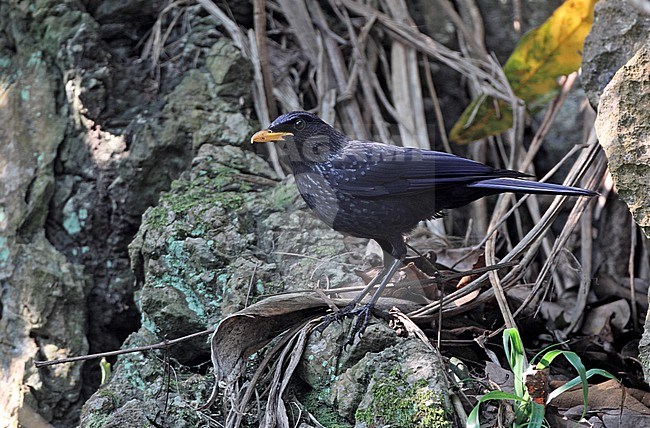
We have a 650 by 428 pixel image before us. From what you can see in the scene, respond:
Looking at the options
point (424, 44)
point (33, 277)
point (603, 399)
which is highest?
point (424, 44)

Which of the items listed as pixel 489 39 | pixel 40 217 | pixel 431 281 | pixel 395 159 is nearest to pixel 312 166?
pixel 395 159

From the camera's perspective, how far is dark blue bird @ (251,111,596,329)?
133 inches

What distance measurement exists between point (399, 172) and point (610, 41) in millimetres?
1259

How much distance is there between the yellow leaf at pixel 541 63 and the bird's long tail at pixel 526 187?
1.44 meters

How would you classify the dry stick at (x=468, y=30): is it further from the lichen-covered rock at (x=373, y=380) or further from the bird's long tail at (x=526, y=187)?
the lichen-covered rock at (x=373, y=380)

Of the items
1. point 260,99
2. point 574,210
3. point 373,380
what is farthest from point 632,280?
point 260,99

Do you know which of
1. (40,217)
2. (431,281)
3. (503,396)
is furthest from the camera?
(40,217)

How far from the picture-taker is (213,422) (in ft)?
9.97

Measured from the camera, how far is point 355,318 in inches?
123

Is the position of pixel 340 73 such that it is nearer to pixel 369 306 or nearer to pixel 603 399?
pixel 369 306

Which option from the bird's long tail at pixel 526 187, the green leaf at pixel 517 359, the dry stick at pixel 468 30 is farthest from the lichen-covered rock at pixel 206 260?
the dry stick at pixel 468 30

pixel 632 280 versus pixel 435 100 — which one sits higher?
pixel 435 100

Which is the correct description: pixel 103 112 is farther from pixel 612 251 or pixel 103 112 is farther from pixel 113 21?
pixel 612 251

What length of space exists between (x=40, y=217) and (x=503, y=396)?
2772 millimetres
